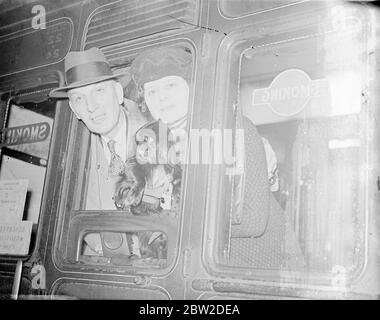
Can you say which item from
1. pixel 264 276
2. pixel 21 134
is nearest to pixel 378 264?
pixel 264 276

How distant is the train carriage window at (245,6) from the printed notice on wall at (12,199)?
4.63 feet

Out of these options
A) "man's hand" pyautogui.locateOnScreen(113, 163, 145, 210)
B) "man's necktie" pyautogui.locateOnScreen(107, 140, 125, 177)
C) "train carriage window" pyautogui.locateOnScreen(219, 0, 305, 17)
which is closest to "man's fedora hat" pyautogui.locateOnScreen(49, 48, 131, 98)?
"man's necktie" pyautogui.locateOnScreen(107, 140, 125, 177)

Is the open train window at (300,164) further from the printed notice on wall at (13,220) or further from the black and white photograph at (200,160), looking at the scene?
the printed notice on wall at (13,220)

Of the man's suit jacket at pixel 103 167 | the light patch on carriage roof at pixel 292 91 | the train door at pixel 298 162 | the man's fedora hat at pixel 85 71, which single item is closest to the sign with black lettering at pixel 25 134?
the man's fedora hat at pixel 85 71

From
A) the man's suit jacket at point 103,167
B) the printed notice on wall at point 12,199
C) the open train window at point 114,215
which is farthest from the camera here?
the printed notice on wall at point 12,199

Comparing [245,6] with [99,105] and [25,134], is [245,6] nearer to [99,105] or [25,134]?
[99,105]

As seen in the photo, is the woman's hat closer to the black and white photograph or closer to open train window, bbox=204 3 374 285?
the black and white photograph

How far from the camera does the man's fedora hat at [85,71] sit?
216 centimetres

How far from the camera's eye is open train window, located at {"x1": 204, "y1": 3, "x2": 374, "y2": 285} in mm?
1515

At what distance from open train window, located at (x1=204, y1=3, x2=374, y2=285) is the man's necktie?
1.74ft

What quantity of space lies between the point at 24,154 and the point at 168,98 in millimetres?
978

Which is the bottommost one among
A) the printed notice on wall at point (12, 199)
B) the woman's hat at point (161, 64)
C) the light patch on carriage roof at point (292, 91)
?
the printed notice on wall at point (12, 199)

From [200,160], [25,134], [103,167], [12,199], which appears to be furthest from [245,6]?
[12,199]
